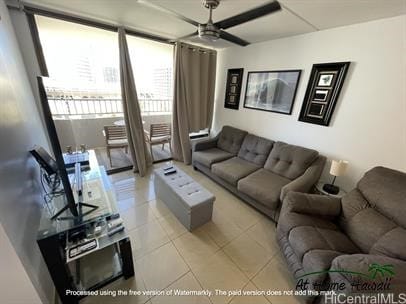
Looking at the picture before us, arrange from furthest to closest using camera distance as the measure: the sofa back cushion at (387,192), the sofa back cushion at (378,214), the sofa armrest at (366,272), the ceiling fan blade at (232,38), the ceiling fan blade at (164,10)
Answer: the ceiling fan blade at (232,38) → the ceiling fan blade at (164,10) → the sofa back cushion at (387,192) → the sofa back cushion at (378,214) → the sofa armrest at (366,272)

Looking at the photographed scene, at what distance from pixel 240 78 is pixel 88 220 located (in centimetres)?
315

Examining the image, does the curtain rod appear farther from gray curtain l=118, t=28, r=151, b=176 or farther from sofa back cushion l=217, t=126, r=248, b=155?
sofa back cushion l=217, t=126, r=248, b=155

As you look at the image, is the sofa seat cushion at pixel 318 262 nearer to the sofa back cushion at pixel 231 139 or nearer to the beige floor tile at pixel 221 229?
the beige floor tile at pixel 221 229

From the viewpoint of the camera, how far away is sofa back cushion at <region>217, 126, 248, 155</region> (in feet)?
10.3

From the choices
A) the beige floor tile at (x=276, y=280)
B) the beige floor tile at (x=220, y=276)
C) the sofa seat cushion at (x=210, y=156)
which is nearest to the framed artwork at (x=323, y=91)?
the sofa seat cushion at (x=210, y=156)

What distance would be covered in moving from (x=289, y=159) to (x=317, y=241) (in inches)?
50.2

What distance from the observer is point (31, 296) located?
980mm

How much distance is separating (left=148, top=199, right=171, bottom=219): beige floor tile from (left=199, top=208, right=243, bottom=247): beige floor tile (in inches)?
21.4

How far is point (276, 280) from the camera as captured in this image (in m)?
1.50

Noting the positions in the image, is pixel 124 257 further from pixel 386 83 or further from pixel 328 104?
pixel 386 83

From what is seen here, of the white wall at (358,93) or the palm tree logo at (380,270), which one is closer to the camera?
the palm tree logo at (380,270)

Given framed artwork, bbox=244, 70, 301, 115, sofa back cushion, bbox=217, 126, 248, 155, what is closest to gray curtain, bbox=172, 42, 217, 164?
sofa back cushion, bbox=217, 126, 248, 155

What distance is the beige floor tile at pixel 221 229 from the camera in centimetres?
189

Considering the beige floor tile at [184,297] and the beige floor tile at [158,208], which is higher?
the beige floor tile at [158,208]
